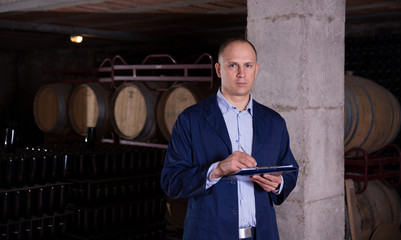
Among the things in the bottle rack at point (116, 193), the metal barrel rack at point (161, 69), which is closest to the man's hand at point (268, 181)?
the bottle rack at point (116, 193)

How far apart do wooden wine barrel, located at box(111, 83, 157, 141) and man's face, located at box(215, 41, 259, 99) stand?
150 inches

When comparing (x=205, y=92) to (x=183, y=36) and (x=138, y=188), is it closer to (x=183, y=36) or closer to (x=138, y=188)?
(x=138, y=188)

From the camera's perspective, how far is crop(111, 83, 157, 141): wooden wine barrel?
5926mm

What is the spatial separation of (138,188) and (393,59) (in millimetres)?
3511

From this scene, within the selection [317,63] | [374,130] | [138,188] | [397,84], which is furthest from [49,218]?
[397,84]

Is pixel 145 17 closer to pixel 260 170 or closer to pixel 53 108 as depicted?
pixel 53 108

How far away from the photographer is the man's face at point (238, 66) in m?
2.12

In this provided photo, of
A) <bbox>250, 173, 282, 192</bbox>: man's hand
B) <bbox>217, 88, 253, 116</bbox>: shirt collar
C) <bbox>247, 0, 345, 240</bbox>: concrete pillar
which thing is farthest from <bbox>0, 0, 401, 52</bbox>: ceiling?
<bbox>250, 173, 282, 192</bbox>: man's hand

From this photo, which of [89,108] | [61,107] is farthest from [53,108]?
[89,108]

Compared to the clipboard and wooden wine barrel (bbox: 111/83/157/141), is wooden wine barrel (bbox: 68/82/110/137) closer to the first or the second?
wooden wine barrel (bbox: 111/83/157/141)

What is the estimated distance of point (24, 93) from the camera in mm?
12359

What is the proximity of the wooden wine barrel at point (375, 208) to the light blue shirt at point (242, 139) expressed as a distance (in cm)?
267

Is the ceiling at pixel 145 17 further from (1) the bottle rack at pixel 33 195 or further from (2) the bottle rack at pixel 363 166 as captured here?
(1) the bottle rack at pixel 33 195

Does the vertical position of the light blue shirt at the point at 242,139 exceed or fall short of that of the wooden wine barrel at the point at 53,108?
it falls short
